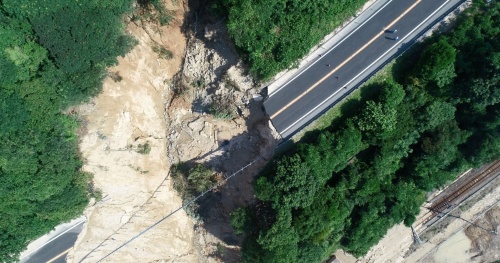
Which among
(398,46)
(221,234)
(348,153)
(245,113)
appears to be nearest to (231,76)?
(245,113)

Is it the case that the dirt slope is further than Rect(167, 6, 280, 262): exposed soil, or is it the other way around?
Rect(167, 6, 280, 262): exposed soil

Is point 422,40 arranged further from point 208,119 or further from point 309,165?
point 208,119

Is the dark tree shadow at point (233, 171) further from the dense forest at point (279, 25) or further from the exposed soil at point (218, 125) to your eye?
the dense forest at point (279, 25)

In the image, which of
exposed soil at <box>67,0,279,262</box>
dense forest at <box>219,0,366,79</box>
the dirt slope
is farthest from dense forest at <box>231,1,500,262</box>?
the dirt slope

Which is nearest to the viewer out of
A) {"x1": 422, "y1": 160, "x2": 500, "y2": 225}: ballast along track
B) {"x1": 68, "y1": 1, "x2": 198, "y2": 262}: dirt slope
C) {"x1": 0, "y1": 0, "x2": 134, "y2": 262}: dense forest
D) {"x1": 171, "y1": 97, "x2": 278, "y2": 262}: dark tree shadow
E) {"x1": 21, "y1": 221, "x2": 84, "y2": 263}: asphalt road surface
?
{"x1": 0, "y1": 0, "x2": 134, "y2": 262}: dense forest

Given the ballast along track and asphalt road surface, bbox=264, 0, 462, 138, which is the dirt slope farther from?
the ballast along track

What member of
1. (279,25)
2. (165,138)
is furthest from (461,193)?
(165,138)

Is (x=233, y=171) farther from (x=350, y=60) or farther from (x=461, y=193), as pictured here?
(x=461, y=193)
